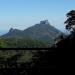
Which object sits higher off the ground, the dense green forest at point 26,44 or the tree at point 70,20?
the tree at point 70,20

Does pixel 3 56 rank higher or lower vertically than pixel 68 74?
higher

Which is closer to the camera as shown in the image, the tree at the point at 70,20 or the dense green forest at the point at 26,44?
the dense green forest at the point at 26,44

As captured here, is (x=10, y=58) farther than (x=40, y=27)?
No

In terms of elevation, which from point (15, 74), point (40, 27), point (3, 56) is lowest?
point (15, 74)

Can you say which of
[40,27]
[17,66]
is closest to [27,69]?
[17,66]

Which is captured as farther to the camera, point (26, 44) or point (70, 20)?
point (70, 20)

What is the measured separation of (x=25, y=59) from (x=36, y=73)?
1.27 ft

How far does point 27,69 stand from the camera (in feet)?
19.1

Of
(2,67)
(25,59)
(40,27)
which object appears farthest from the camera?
(40,27)

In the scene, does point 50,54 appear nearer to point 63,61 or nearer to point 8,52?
point 63,61

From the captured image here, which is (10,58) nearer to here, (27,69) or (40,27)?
(27,69)

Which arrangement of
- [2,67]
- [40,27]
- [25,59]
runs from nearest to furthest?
1. [2,67]
2. [25,59]
3. [40,27]

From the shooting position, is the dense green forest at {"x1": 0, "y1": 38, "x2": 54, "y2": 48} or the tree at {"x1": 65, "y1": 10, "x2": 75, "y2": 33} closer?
the dense green forest at {"x1": 0, "y1": 38, "x2": 54, "y2": 48}

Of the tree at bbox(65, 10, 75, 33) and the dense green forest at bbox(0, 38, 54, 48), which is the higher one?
the tree at bbox(65, 10, 75, 33)
